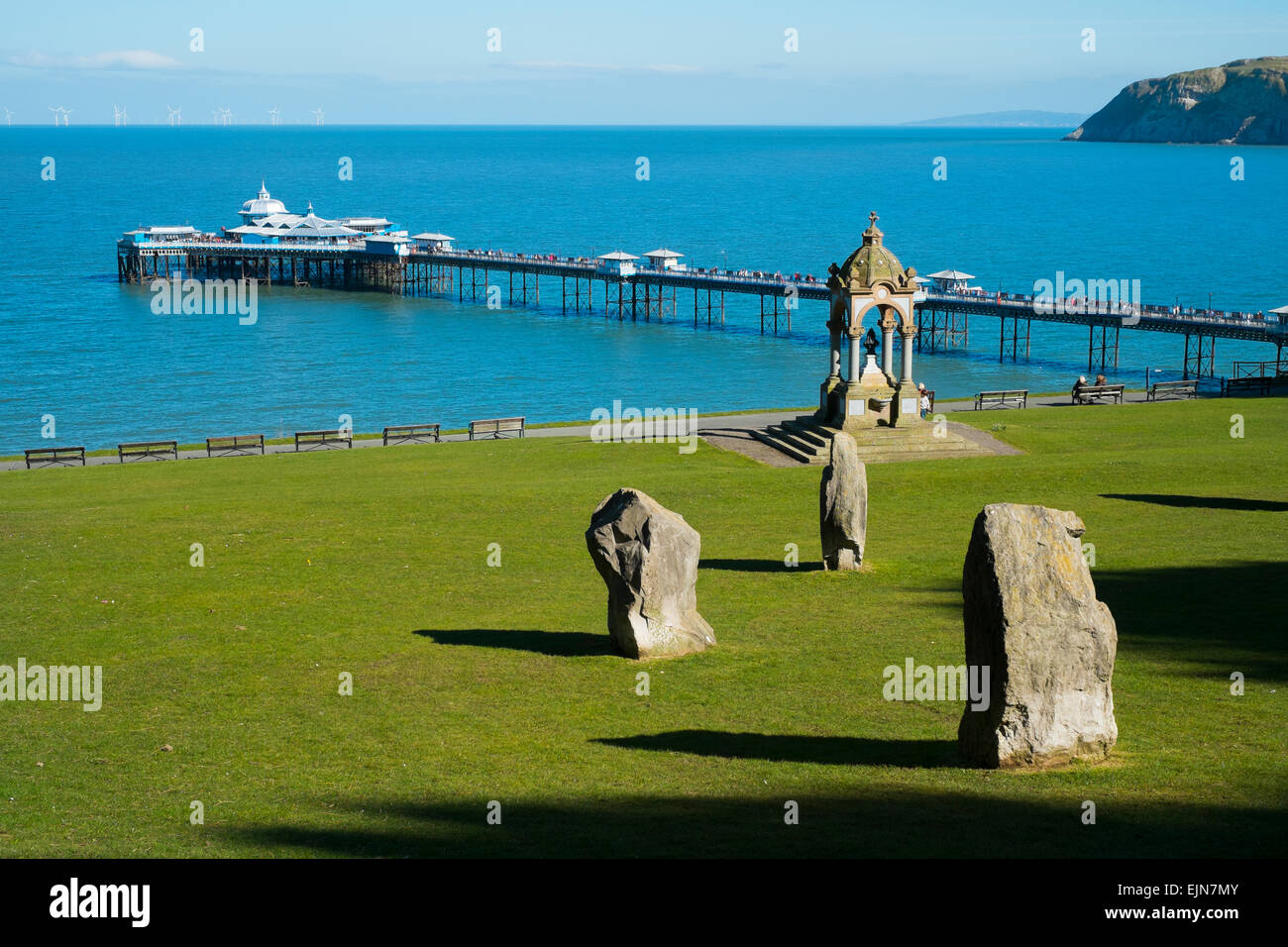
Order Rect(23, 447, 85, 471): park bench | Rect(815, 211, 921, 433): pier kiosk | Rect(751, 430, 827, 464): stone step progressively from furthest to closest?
Rect(23, 447, 85, 471): park bench < Rect(815, 211, 921, 433): pier kiosk < Rect(751, 430, 827, 464): stone step

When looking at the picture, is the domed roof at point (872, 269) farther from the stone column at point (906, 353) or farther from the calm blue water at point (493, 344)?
the calm blue water at point (493, 344)

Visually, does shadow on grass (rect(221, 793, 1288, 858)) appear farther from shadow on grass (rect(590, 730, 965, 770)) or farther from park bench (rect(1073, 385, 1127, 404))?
park bench (rect(1073, 385, 1127, 404))

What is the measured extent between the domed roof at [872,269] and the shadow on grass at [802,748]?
2765cm

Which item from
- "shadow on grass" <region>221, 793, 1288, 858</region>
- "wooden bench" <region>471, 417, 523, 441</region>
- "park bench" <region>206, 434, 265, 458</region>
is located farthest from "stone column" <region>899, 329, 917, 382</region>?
"shadow on grass" <region>221, 793, 1288, 858</region>

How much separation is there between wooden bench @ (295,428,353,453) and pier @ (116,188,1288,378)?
43.2 metres

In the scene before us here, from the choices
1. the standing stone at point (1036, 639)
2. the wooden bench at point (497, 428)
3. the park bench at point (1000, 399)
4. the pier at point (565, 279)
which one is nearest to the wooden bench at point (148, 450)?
the wooden bench at point (497, 428)

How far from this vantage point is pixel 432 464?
39281 mm

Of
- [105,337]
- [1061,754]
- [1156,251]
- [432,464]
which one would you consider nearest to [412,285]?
[105,337]

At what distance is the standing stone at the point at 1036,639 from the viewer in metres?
12.7

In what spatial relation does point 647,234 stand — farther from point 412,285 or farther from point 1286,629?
point 1286,629

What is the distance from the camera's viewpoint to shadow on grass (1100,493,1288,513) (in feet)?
94.2

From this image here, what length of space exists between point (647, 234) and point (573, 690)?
144741 millimetres

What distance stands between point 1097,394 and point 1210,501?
2378 centimetres
